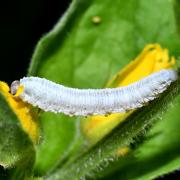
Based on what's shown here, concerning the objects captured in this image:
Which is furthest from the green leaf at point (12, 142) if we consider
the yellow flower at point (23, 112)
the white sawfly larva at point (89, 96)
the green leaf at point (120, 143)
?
the green leaf at point (120, 143)

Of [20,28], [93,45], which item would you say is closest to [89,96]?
[93,45]

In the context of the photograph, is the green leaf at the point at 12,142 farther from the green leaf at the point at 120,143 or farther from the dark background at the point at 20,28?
the dark background at the point at 20,28

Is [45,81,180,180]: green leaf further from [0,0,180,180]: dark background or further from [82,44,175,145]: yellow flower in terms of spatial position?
[0,0,180,180]: dark background

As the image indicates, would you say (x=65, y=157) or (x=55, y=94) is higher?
(x=55, y=94)

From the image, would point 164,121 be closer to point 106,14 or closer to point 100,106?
point 106,14

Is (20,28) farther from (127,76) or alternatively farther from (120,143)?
(120,143)

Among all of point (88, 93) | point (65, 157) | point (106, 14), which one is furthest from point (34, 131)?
point (106, 14)

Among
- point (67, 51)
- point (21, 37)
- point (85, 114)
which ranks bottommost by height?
point (21, 37)
